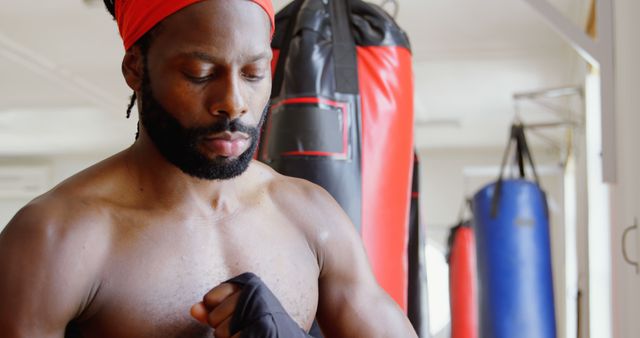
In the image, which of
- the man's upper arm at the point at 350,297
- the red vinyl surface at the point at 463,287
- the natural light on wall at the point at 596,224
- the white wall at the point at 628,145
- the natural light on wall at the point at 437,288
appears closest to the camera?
the man's upper arm at the point at 350,297

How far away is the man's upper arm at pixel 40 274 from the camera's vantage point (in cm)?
98

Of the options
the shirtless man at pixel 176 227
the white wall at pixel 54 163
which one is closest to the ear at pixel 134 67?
the shirtless man at pixel 176 227

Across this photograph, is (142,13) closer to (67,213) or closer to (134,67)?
(134,67)

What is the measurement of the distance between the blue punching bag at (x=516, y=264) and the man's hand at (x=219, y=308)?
3.11 meters

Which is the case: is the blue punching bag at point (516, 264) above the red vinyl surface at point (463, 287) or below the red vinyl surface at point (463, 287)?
above

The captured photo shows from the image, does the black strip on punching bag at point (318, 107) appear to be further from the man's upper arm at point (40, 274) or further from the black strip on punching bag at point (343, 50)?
the man's upper arm at point (40, 274)

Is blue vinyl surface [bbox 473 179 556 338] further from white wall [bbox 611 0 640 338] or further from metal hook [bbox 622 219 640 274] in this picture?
metal hook [bbox 622 219 640 274]

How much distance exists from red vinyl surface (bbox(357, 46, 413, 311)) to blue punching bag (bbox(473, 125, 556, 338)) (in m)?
2.12

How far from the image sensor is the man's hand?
1008 millimetres

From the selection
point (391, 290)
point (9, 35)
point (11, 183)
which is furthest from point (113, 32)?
point (11, 183)

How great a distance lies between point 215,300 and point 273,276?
0.69ft

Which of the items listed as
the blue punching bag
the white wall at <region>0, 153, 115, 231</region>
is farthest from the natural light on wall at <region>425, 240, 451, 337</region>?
the blue punching bag

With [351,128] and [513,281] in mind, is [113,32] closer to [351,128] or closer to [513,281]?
[513,281]

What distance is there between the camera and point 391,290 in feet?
6.29
